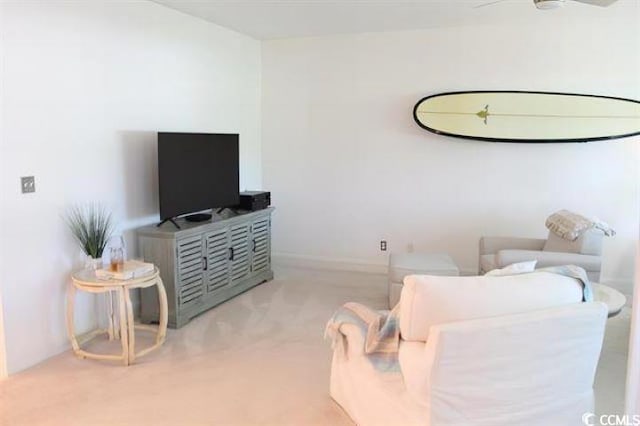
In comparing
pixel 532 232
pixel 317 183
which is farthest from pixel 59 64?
pixel 532 232

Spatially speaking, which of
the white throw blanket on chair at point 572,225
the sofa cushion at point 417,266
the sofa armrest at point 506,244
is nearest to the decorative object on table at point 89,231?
the sofa cushion at point 417,266

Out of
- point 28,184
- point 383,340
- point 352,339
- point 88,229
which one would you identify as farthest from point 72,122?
point 383,340

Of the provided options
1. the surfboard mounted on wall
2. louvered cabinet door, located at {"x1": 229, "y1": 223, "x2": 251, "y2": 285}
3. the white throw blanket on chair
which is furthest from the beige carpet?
the surfboard mounted on wall

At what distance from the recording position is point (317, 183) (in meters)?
5.93

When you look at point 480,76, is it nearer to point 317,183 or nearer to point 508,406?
point 317,183

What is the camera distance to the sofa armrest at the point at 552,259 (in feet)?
12.8

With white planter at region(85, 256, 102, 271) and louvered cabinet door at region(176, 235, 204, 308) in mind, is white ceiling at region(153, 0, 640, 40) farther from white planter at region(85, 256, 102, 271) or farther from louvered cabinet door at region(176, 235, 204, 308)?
white planter at region(85, 256, 102, 271)

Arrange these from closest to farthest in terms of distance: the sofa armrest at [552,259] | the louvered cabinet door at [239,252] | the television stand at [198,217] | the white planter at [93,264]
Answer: the white planter at [93,264]
the sofa armrest at [552,259]
the television stand at [198,217]
the louvered cabinet door at [239,252]

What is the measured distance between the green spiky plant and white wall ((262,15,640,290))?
262 centimetres

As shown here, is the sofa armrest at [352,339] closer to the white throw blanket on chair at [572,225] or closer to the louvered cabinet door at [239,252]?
the louvered cabinet door at [239,252]

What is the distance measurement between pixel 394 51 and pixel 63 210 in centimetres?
357

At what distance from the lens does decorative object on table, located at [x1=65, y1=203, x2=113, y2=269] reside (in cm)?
357

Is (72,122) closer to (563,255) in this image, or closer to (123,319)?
(123,319)

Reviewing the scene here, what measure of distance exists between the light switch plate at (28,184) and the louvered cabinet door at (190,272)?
1095 millimetres
